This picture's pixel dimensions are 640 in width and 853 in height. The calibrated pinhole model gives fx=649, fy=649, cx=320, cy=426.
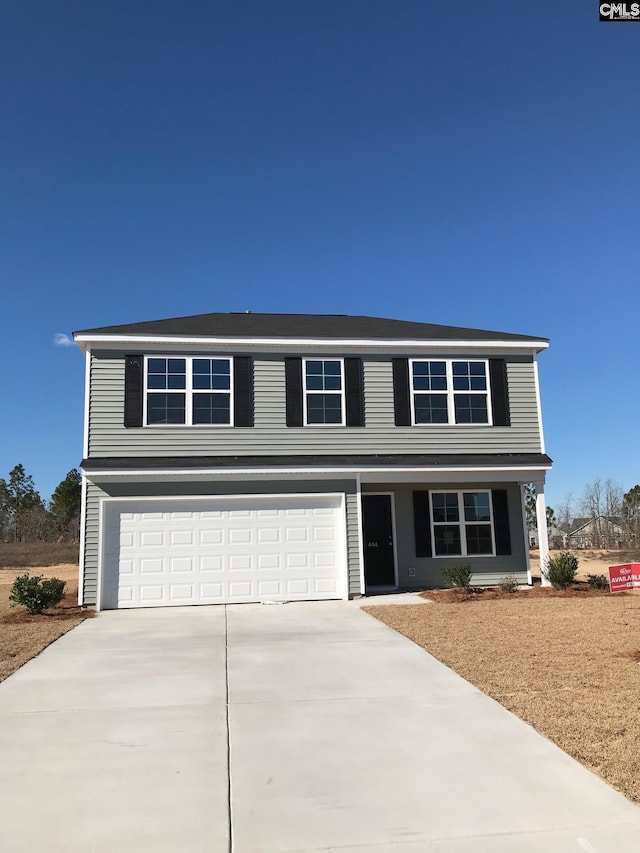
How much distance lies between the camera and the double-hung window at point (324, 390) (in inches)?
574

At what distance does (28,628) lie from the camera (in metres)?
10.7

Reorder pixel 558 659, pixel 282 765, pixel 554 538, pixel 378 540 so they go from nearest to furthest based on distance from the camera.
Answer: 1. pixel 282 765
2. pixel 558 659
3. pixel 378 540
4. pixel 554 538

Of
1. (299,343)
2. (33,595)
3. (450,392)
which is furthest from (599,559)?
(33,595)

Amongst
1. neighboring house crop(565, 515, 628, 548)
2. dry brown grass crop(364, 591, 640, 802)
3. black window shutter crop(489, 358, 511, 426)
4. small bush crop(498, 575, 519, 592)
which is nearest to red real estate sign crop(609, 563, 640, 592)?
dry brown grass crop(364, 591, 640, 802)

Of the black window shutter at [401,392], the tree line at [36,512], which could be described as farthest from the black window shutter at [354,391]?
the tree line at [36,512]

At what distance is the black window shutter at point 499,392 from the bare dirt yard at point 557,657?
3.99 m

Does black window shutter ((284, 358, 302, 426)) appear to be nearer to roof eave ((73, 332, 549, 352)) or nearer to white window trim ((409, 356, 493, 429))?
roof eave ((73, 332, 549, 352))

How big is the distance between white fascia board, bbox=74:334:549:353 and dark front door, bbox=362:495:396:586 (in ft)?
11.8

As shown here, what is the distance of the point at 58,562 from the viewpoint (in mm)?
28984

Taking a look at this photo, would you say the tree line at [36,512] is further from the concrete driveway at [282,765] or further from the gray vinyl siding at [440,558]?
the concrete driveway at [282,765]

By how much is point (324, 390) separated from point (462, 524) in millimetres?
4623

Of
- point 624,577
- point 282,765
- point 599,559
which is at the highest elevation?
point 624,577

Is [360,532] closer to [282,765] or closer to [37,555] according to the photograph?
[282,765]

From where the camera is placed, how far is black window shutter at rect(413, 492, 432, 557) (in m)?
15.2
